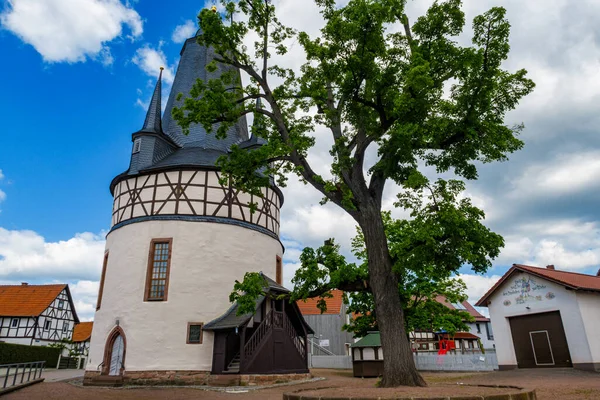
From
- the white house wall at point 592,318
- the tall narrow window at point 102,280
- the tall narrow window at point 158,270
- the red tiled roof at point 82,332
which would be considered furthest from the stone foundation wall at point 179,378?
the red tiled roof at point 82,332

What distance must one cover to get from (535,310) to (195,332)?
49.6 ft

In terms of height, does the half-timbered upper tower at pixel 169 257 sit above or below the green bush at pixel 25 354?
above

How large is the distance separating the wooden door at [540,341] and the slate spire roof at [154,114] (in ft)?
69.0

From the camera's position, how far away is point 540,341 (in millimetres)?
17859

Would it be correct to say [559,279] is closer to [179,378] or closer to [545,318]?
[545,318]

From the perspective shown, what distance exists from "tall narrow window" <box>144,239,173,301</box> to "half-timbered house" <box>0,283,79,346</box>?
1000 inches

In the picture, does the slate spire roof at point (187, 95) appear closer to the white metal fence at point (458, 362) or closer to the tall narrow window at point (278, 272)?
the tall narrow window at point (278, 272)

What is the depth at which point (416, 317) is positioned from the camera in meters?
19.6

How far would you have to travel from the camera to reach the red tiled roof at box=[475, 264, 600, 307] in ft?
54.0

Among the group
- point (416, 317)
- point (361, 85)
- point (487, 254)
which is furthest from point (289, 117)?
point (416, 317)

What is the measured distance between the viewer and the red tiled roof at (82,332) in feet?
157

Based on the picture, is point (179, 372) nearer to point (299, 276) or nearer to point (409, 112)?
point (299, 276)

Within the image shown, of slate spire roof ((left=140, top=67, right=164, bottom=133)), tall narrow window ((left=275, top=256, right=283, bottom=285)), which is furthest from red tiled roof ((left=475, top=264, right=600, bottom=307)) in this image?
slate spire roof ((left=140, top=67, right=164, bottom=133))

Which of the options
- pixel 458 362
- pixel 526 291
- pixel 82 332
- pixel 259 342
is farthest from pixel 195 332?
pixel 82 332
